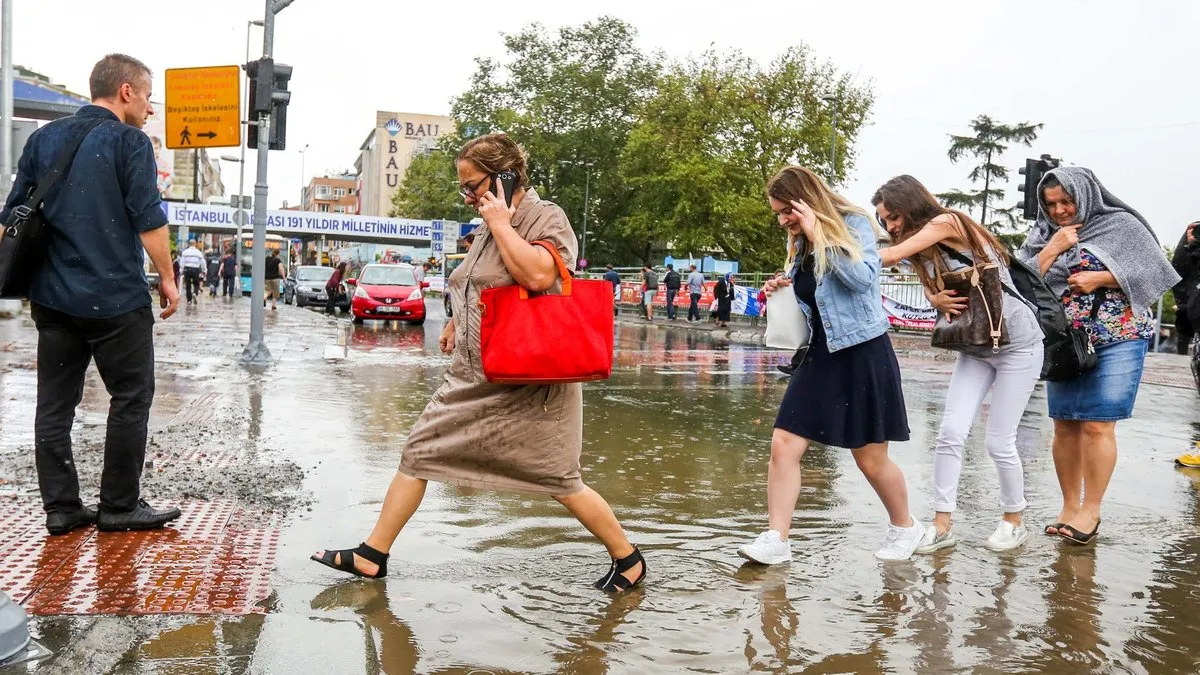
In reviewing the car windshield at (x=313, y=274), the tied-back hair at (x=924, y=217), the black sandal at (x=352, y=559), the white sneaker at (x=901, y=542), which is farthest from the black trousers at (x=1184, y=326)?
the car windshield at (x=313, y=274)

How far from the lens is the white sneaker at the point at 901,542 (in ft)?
16.4

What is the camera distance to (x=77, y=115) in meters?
4.93

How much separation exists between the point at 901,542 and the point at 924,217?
1.51 m

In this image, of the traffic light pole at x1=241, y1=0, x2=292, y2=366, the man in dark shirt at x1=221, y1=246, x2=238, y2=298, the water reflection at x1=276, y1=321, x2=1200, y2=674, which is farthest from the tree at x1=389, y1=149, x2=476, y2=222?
the water reflection at x1=276, y1=321, x2=1200, y2=674

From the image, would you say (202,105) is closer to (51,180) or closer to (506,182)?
(51,180)

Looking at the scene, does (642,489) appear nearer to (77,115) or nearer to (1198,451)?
(77,115)

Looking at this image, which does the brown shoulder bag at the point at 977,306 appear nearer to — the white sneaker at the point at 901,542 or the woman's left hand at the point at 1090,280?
the woman's left hand at the point at 1090,280

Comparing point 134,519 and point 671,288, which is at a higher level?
point 671,288

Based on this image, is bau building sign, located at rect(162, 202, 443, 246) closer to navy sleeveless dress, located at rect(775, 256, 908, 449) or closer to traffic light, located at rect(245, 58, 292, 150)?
traffic light, located at rect(245, 58, 292, 150)

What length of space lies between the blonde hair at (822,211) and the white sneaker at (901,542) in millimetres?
1229

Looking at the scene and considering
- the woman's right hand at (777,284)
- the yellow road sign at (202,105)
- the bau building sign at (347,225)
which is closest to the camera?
the woman's right hand at (777,284)

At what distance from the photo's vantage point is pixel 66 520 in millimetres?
4855

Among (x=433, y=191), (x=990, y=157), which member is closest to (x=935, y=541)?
(x=990, y=157)

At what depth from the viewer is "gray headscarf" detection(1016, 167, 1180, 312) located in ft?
18.0
